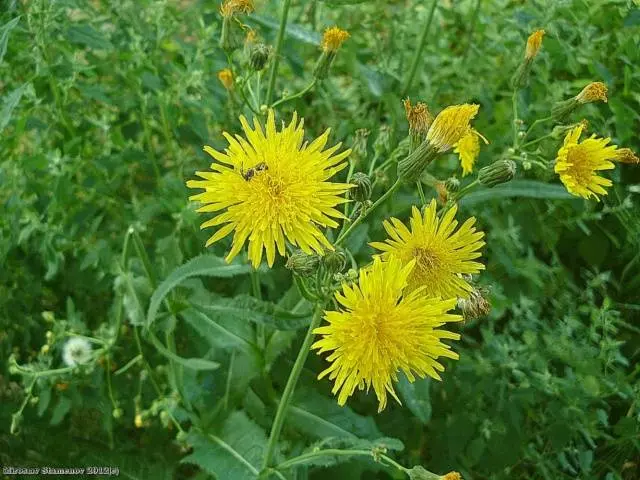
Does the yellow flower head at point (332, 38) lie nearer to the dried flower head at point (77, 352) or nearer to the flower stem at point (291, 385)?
the flower stem at point (291, 385)

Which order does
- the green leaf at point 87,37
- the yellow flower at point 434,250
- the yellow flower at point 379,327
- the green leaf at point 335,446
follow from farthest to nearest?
the green leaf at point 87,37, the green leaf at point 335,446, the yellow flower at point 434,250, the yellow flower at point 379,327

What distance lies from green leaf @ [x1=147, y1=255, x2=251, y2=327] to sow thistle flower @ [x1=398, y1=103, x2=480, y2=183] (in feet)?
1.43

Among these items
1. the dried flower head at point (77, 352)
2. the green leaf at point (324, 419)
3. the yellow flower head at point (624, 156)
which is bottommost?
the dried flower head at point (77, 352)

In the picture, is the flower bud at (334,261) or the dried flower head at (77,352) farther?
the dried flower head at (77,352)

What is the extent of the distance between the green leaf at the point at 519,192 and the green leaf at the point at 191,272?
1.61 feet

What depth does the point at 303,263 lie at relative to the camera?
1145 mm

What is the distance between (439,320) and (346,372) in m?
0.16

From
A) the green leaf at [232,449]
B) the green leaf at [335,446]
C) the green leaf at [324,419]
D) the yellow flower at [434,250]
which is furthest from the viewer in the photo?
the green leaf at [324,419]

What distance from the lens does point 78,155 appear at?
186 centimetres

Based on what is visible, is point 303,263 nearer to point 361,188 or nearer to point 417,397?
point 361,188

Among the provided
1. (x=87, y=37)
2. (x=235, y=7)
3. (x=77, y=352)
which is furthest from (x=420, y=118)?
(x=77, y=352)

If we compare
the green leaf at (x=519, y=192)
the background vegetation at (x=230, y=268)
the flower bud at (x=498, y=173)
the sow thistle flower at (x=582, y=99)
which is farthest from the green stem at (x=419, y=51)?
the flower bud at (x=498, y=173)

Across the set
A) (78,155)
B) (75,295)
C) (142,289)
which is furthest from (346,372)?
(75,295)

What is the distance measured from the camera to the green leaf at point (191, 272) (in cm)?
143
